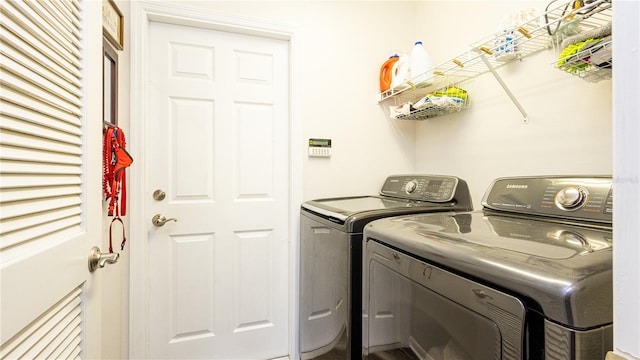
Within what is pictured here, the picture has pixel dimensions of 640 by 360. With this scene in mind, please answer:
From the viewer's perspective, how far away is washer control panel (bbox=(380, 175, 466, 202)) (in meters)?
1.52

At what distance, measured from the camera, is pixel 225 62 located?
1.84 m

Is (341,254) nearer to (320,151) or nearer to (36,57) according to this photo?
(320,151)

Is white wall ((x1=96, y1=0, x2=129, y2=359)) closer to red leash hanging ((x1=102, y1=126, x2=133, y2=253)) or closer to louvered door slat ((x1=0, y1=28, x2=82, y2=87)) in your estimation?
red leash hanging ((x1=102, y1=126, x2=133, y2=253))

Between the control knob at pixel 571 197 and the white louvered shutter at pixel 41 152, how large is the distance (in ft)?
4.67

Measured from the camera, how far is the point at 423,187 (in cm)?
168

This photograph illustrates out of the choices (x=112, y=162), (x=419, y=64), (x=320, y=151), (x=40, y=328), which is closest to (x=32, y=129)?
(x=40, y=328)

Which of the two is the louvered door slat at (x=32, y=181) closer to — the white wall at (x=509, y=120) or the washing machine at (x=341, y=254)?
the washing machine at (x=341, y=254)

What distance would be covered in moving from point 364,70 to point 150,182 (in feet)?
5.12

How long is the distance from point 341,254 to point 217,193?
3.07 ft

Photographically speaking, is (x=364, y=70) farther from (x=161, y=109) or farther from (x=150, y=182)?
(x=150, y=182)

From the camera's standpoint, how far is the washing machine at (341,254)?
1209 millimetres

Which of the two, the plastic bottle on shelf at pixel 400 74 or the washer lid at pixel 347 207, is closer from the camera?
the washer lid at pixel 347 207

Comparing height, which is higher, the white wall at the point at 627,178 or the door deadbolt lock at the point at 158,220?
the white wall at the point at 627,178

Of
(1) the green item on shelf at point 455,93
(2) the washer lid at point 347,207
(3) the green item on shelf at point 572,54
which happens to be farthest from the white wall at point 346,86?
(3) the green item on shelf at point 572,54
